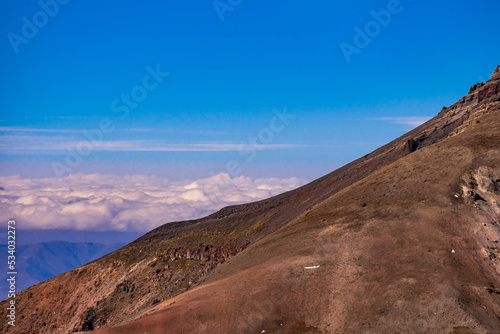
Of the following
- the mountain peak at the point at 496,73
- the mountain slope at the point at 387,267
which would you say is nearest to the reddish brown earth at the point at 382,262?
the mountain slope at the point at 387,267

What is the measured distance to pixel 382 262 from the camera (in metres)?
37.5

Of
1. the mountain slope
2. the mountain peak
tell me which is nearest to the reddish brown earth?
the mountain slope

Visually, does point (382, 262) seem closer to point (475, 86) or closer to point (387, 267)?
point (387, 267)

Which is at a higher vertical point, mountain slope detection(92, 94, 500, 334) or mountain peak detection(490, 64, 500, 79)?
mountain peak detection(490, 64, 500, 79)

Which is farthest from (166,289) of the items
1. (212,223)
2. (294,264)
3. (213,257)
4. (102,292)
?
(294,264)

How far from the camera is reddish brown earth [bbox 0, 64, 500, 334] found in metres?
32.7

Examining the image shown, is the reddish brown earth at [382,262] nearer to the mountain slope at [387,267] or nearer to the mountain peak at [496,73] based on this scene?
the mountain slope at [387,267]

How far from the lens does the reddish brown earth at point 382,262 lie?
3266cm

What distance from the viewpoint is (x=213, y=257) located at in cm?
6950

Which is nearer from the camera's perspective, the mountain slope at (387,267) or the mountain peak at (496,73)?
the mountain slope at (387,267)

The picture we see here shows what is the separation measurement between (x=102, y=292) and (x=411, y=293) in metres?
57.4

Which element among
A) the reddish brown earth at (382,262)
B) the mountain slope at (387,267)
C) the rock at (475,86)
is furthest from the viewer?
the rock at (475,86)

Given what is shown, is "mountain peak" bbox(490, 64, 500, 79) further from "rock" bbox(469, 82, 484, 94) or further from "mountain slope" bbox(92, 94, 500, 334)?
"mountain slope" bbox(92, 94, 500, 334)

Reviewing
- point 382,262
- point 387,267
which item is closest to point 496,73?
point 382,262
